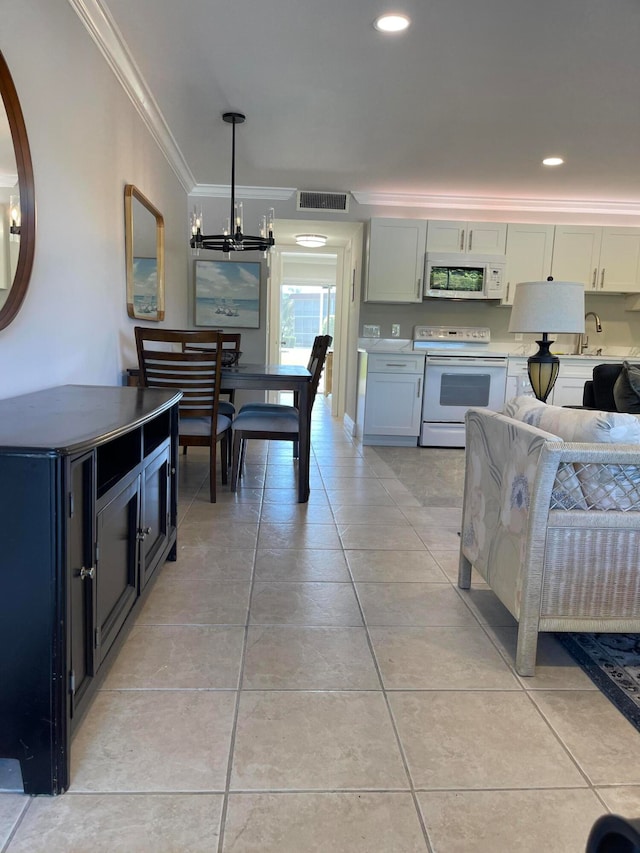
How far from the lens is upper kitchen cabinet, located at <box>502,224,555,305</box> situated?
5.39m

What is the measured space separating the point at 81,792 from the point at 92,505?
595 millimetres

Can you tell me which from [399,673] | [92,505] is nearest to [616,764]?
[399,673]

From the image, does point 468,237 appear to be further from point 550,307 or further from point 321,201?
point 550,307

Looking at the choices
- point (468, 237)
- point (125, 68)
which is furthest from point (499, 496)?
point (468, 237)

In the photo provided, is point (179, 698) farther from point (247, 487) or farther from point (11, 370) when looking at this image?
point (247, 487)

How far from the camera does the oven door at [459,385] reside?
5.27 metres

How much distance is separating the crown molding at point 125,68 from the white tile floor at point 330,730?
2.40 m

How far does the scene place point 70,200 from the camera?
229 centimetres

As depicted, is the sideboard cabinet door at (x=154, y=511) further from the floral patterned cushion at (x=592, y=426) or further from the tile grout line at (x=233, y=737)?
the floral patterned cushion at (x=592, y=426)

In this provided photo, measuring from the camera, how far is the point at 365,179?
16.3 feet

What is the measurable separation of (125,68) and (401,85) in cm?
151

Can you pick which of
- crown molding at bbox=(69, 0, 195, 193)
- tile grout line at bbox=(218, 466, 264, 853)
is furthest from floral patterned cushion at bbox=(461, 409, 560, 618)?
crown molding at bbox=(69, 0, 195, 193)

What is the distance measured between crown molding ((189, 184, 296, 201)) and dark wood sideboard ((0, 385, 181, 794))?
4441 mm

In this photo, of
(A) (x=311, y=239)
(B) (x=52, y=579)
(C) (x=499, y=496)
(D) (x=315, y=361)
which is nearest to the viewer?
(B) (x=52, y=579)
